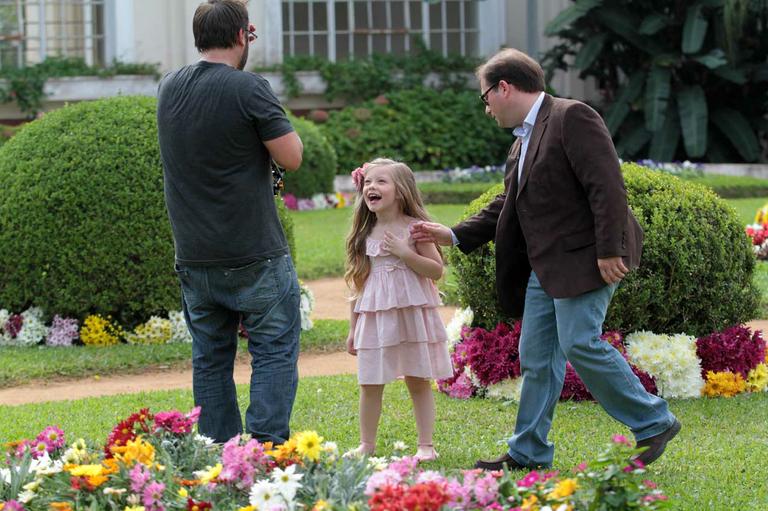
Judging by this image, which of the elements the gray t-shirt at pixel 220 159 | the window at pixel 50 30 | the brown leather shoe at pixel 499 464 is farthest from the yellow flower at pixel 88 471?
the window at pixel 50 30

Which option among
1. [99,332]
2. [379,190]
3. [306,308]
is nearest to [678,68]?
[306,308]

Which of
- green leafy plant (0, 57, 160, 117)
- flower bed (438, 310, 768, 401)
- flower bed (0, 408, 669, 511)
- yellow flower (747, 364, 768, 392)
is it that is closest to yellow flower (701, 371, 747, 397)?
flower bed (438, 310, 768, 401)

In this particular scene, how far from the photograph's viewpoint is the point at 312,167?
53.8ft

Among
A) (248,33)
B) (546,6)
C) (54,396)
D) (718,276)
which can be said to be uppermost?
(546,6)

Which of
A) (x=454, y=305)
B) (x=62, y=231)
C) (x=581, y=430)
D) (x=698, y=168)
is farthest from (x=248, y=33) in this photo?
(x=698, y=168)

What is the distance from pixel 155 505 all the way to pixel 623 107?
1636cm

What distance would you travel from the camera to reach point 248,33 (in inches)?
180

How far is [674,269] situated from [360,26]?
15.6 m

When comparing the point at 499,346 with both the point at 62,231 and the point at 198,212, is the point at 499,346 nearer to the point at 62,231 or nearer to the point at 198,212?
the point at 198,212

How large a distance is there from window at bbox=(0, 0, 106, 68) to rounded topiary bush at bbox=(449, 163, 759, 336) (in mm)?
14463

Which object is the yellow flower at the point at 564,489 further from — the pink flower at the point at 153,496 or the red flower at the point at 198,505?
the pink flower at the point at 153,496

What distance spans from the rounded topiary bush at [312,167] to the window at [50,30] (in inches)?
200

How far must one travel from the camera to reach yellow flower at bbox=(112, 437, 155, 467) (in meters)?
3.89

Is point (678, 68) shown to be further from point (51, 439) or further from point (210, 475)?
point (210, 475)
